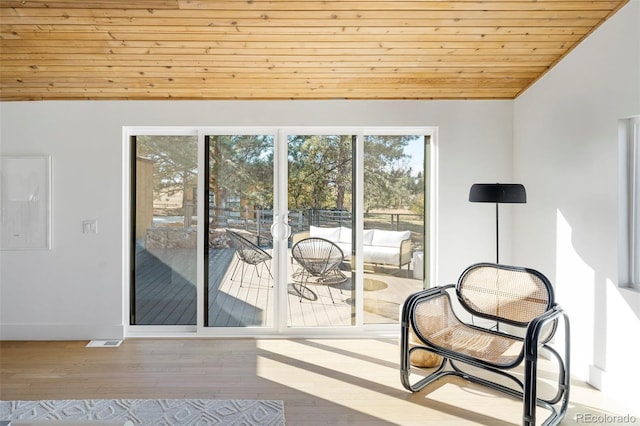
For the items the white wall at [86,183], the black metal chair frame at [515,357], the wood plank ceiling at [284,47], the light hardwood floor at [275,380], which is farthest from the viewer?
the white wall at [86,183]

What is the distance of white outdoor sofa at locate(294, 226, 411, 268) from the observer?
3.95 m

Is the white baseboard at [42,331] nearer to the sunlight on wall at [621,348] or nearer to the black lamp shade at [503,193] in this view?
the black lamp shade at [503,193]

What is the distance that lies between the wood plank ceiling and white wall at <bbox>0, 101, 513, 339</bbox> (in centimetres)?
12

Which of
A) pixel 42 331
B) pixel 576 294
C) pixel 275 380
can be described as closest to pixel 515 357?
pixel 576 294

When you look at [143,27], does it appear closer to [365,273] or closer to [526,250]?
[365,273]

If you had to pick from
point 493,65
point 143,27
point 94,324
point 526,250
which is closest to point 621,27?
point 493,65

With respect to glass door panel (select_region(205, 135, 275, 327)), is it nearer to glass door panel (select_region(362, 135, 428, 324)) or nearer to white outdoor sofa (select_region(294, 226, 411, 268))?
white outdoor sofa (select_region(294, 226, 411, 268))

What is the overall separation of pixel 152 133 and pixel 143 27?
127 centimetres

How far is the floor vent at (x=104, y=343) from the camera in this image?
3625mm

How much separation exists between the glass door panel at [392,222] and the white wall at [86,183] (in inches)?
12.0

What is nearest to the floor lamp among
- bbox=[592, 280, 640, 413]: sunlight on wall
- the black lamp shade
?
the black lamp shade

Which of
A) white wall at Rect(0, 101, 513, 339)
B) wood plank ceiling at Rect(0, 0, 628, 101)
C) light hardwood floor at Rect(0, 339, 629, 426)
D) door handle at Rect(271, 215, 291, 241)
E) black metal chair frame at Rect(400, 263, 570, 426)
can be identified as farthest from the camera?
door handle at Rect(271, 215, 291, 241)

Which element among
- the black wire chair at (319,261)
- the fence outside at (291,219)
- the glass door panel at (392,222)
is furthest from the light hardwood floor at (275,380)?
the fence outside at (291,219)

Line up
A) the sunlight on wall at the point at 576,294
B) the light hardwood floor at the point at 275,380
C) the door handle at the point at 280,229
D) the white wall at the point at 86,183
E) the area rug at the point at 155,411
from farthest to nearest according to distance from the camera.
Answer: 1. the door handle at the point at 280,229
2. the white wall at the point at 86,183
3. the sunlight on wall at the point at 576,294
4. the light hardwood floor at the point at 275,380
5. the area rug at the point at 155,411
